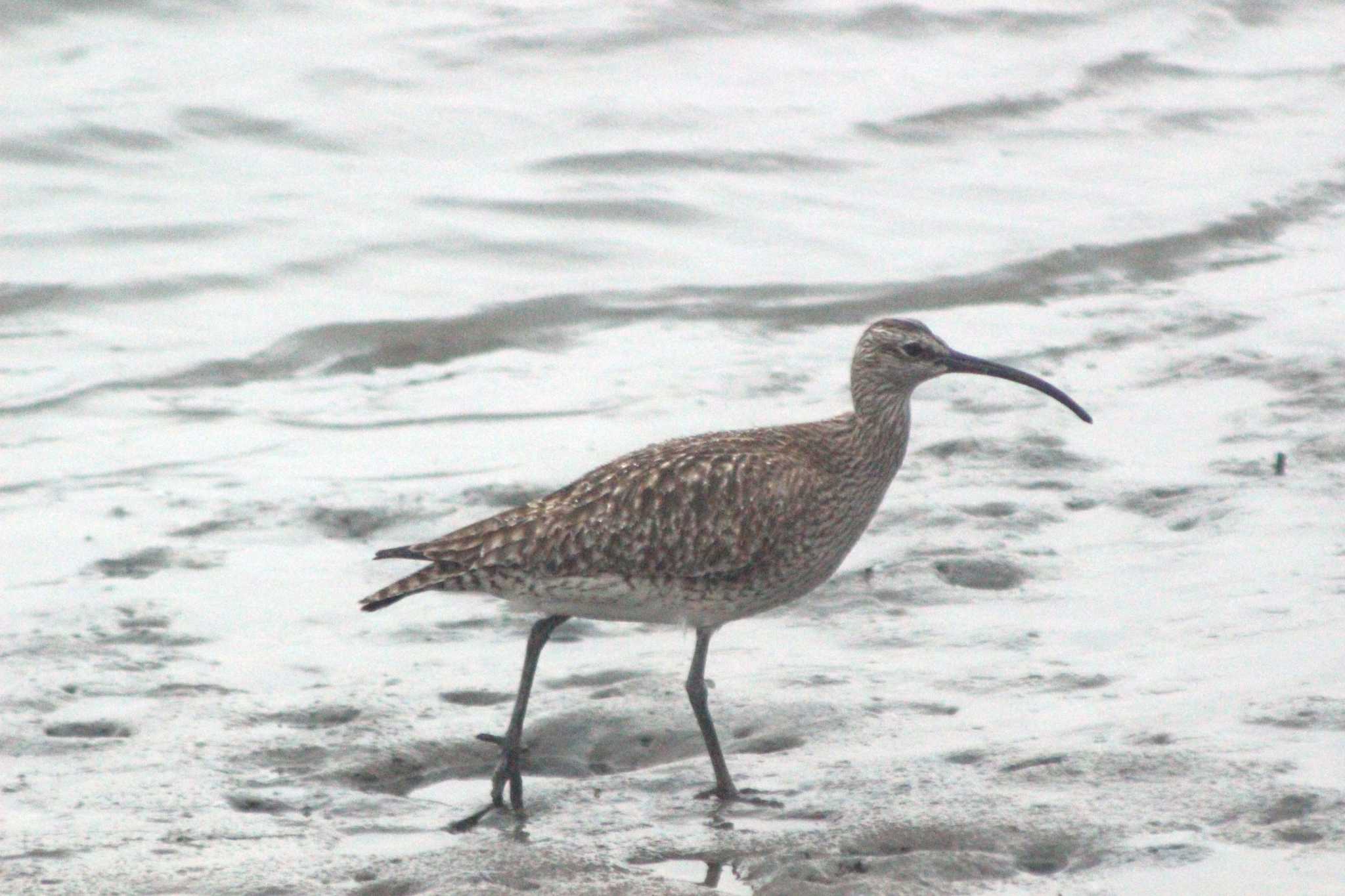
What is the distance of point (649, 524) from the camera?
285 inches

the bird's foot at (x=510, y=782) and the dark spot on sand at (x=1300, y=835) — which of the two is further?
the bird's foot at (x=510, y=782)

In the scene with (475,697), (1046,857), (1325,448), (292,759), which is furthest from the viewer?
(1325,448)

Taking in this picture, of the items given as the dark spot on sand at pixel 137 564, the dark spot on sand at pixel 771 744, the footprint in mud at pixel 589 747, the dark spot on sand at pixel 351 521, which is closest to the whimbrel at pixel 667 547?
the footprint in mud at pixel 589 747

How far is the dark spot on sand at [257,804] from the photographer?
6.88 metres

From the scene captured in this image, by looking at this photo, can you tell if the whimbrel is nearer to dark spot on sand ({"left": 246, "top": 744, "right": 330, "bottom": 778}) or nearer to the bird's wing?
the bird's wing

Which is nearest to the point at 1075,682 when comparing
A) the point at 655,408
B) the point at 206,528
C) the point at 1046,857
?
the point at 1046,857

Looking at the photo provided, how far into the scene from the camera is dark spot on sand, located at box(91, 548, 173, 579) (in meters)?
9.13

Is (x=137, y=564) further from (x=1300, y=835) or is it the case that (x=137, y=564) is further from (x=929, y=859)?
(x=1300, y=835)

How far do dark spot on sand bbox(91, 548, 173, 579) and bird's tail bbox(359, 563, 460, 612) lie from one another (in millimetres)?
2295

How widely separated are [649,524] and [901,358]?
4.05ft

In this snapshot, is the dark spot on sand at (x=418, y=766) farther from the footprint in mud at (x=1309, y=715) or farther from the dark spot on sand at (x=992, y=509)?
the dark spot on sand at (x=992, y=509)

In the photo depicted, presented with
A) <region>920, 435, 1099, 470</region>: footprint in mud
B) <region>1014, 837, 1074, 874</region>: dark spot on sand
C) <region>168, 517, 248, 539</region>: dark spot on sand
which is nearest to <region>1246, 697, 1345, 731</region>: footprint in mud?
<region>1014, 837, 1074, 874</region>: dark spot on sand

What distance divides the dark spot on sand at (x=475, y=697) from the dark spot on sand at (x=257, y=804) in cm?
104

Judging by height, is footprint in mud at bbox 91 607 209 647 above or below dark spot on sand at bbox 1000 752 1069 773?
above
